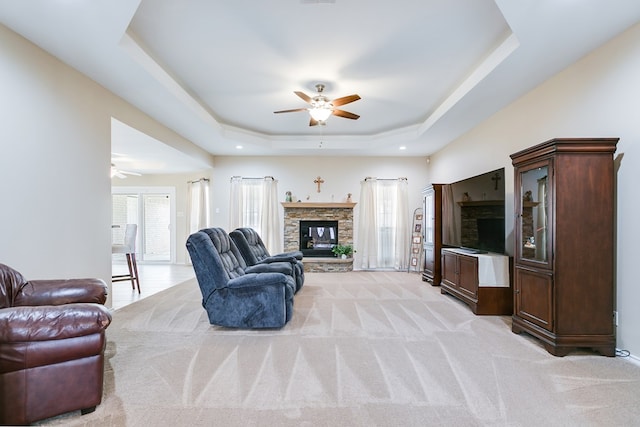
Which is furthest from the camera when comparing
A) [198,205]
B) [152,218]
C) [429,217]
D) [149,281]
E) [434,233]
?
[152,218]

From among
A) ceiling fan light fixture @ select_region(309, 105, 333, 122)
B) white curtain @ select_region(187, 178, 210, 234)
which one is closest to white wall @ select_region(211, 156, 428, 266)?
white curtain @ select_region(187, 178, 210, 234)

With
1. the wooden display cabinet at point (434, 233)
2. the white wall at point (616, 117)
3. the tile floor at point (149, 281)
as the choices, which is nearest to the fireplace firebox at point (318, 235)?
the wooden display cabinet at point (434, 233)

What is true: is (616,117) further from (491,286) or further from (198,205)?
(198,205)

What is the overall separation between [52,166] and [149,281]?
3.51 m

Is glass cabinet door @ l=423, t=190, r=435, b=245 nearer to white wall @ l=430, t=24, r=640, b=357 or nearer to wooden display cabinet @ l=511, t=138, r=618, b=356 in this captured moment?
white wall @ l=430, t=24, r=640, b=357

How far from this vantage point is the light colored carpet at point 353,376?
184cm

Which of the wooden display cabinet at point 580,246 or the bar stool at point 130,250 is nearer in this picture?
the wooden display cabinet at point 580,246

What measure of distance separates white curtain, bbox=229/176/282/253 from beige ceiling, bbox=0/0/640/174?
93.6 inches

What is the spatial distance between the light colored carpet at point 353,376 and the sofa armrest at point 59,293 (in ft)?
1.90

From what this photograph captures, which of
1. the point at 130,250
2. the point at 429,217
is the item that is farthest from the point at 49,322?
the point at 429,217

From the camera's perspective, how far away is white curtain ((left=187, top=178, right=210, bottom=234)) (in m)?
7.71

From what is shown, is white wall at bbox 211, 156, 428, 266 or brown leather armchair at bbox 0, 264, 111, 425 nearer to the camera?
brown leather armchair at bbox 0, 264, 111, 425

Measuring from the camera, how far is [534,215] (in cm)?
302

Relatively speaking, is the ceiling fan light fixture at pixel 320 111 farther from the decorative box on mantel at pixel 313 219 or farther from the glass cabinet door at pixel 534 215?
the decorative box on mantel at pixel 313 219
